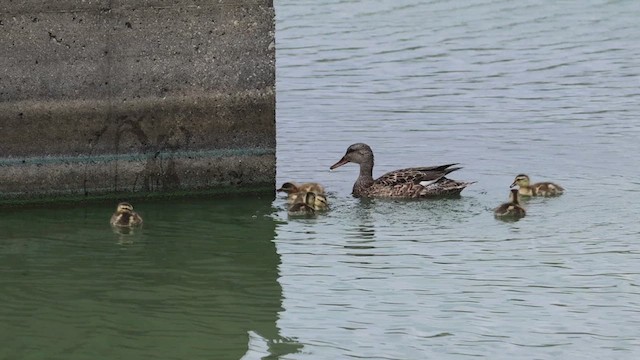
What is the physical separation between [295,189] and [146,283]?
95.3 inches

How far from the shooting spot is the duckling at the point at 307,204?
13.0 meters

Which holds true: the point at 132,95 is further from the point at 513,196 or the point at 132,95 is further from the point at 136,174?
the point at 513,196

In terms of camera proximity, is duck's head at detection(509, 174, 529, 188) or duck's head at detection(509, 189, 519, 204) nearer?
duck's head at detection(509, 189, 519, 204)

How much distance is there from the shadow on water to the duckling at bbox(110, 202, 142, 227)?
0.08 m

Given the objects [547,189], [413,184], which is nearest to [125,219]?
[413,184]

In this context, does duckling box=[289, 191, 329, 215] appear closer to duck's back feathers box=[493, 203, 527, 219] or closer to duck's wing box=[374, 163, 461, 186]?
duck's wing box=[374, 163, 461, 186]

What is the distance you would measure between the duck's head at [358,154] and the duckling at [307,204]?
4.20 feet

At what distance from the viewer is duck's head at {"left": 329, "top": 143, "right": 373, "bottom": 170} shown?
47.2 feet

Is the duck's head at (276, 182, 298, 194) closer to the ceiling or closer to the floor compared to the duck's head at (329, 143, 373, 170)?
closer to the floor

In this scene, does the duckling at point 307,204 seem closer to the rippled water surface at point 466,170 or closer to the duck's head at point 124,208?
the rippled water surface at point 466,170

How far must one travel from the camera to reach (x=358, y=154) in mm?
14430

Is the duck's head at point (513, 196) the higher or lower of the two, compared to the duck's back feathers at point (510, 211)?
higher

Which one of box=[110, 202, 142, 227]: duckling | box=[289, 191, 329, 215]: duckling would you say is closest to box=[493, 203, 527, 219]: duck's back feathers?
box=[289, 191, 329, 215]: duckling

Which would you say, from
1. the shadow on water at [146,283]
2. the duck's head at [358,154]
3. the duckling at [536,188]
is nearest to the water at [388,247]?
the shadow on water at [146,283]
